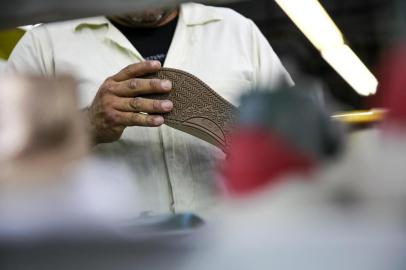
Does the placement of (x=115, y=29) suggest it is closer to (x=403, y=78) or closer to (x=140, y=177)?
(x=140, y=177)

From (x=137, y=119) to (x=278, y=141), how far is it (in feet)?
1.42

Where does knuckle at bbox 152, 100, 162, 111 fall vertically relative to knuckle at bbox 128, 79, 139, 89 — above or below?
below

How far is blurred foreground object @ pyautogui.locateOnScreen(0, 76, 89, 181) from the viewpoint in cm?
34

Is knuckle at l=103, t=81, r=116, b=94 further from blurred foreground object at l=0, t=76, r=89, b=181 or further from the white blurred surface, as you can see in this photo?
the white blurred surface

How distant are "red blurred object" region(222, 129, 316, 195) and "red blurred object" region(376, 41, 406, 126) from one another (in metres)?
0.05

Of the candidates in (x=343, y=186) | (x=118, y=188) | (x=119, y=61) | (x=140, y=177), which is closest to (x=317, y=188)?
(x=343, y=186)

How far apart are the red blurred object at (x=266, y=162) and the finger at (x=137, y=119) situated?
1.36 ft

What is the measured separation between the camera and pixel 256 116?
30 centimetres

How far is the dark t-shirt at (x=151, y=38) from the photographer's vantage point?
2.91 feet

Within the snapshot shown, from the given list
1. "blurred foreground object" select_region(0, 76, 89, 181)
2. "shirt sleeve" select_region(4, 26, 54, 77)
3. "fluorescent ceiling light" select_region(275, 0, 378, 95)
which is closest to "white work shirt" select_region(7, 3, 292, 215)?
"shirt sleeve" select_region(4, 26, 54, 77)

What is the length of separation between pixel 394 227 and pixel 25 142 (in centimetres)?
24

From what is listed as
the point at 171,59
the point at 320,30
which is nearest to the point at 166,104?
the point at 171,59

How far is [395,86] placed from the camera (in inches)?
11.4

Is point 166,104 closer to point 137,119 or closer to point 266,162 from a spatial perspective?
point 137,119
